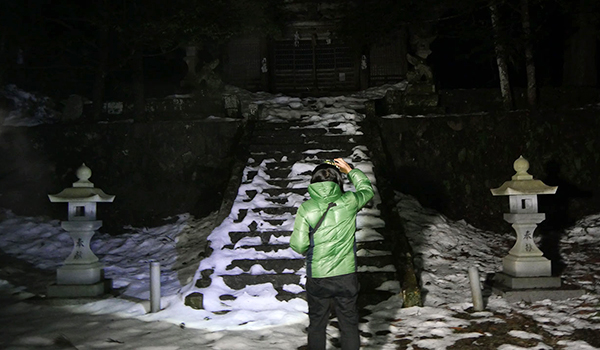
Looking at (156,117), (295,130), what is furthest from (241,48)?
(295,130)

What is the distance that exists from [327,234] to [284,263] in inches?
117

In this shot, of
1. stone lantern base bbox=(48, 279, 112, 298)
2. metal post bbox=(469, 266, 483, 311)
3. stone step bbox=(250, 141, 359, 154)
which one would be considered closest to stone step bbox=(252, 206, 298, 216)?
stone step bbox=(250, 141, 359, 154)

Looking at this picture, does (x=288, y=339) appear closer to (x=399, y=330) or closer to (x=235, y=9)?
(x=399, y=330)

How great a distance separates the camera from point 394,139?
11.7 meters

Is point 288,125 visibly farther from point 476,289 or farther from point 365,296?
point 476,289

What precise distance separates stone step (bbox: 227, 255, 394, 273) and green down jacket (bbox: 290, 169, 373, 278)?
9.20ft

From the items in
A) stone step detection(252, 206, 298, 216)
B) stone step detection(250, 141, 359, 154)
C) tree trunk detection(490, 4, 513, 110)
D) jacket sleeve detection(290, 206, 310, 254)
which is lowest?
jacket sleeve detection(290, 206, 310, 254)

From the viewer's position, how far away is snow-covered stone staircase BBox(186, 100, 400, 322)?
21.5ft

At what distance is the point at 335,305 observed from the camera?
4168 mm

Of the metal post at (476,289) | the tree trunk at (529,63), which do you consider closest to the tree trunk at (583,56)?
the tree trunk at (529,63)

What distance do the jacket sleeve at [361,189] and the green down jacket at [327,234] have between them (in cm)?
11

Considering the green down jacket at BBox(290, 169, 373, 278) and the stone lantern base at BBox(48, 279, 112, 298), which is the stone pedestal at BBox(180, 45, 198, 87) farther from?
the green down jacket at BBox(290, 169, 373, 278)

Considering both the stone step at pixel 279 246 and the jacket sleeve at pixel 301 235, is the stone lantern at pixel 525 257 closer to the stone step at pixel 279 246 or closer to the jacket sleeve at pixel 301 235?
the stone step at pixel 279 246

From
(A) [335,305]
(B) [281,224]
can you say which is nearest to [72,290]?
(B) [281,224]
